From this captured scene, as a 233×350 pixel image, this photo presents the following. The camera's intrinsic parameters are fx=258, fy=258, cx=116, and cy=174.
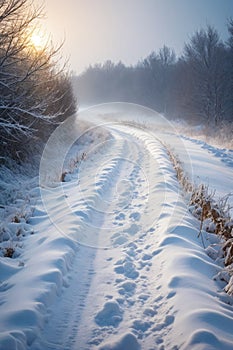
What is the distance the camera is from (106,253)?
13.5 ft

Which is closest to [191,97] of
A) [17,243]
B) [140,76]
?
[17,243]

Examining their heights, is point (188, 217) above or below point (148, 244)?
above

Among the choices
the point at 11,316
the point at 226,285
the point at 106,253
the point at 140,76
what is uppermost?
the point at 140,76

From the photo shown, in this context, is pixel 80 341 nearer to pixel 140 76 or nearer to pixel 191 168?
pixel 191 168

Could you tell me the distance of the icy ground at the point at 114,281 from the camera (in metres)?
2.50

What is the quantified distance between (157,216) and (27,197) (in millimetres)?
3426

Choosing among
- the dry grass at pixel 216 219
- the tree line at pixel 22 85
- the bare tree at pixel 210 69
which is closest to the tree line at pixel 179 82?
the bare tree at pixel 210 69

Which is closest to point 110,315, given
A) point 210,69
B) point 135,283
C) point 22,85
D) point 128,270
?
point 135,283

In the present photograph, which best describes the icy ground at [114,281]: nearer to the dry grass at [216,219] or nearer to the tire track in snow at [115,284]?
the tire track in snow at [115,284]

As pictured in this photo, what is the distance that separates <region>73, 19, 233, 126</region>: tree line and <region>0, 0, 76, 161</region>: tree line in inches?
558

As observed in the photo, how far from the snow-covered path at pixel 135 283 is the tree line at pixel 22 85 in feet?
9.34

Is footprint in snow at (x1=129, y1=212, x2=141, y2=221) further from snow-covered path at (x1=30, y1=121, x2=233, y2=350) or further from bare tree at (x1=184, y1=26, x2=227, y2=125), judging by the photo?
bare tree at (x1=184, y1=26, x2=227, y2=125)

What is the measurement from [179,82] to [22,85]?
34.4 m

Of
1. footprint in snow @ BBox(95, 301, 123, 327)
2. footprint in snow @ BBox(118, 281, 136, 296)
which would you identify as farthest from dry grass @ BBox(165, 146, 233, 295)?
footprint in snow @ BBox(95, 301, 123, 327)
